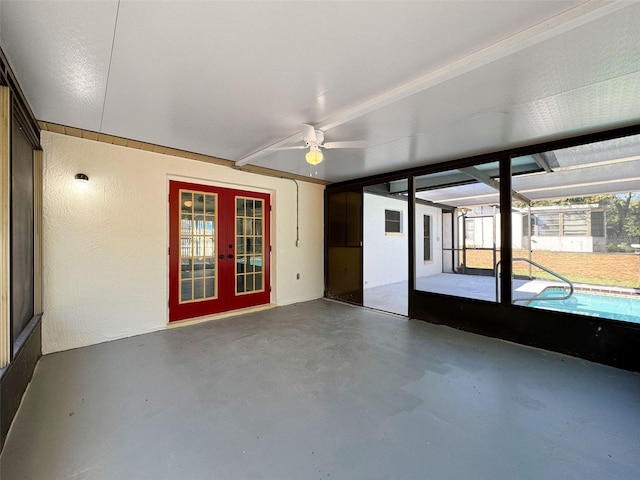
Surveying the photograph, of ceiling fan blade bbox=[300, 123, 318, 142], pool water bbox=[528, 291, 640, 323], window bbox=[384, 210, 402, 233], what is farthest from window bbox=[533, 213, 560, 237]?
window bbox=[384, 210, 402, 233]

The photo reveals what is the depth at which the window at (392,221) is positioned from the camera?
25.0ft

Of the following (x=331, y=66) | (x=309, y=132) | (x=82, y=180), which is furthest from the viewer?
(x=82, y=180)

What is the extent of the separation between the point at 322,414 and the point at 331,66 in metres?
2.45

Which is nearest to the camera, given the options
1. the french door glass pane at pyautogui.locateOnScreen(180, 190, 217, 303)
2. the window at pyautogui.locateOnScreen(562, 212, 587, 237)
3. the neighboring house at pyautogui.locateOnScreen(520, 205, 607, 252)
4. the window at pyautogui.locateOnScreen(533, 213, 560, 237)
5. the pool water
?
the pool water

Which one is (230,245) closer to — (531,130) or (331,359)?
(331,359)

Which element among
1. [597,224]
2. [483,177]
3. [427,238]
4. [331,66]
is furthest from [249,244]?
[427,238]

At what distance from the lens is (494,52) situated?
1675 millimetres

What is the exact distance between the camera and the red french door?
12.8 feet

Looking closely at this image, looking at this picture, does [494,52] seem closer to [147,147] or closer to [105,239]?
[147,147]

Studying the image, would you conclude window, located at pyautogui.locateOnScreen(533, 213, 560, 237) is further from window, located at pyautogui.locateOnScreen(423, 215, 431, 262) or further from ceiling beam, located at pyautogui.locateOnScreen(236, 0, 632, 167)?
window, located at pyautogui.locateOnScreen(423, 215, 431, 262)

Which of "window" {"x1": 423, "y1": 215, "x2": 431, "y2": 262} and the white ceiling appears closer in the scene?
the white ceiling

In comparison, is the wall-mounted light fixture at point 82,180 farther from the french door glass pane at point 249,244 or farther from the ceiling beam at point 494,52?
the ceiling beam at point 494,52

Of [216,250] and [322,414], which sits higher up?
[216,250]

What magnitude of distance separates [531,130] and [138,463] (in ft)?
14.1
